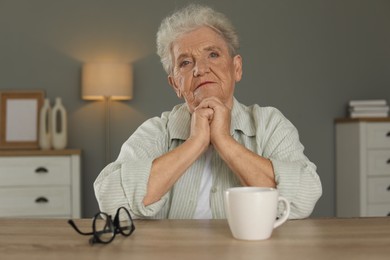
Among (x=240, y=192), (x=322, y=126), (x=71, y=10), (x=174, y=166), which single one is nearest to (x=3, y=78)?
(x=71, y=10)

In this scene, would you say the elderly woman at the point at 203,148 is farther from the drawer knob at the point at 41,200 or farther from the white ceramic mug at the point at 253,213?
the drawer knob at the point at 41,200

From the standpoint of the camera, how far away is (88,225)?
117 centimetres

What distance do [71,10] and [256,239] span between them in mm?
3406

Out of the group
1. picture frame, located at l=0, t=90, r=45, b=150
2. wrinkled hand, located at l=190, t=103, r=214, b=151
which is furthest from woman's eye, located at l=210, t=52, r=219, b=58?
picture frame, located at l=0, t=90, r=45, b=150

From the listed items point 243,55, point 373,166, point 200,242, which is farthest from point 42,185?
point 200,242

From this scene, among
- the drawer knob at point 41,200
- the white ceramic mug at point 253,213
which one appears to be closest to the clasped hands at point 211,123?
the white ceramic mug at point 253,213

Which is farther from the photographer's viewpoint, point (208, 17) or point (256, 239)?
point (208, 17)

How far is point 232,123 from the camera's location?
1.68m

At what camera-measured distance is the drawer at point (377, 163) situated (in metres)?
3.68

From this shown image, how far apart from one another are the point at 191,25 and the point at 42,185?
2146 millimetres

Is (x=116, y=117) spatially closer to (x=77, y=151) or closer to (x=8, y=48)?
(x=77, y=151)

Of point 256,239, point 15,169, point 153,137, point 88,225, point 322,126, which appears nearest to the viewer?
point 256,239

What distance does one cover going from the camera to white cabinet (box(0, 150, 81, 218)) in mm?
3496

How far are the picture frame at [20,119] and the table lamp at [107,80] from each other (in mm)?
426
